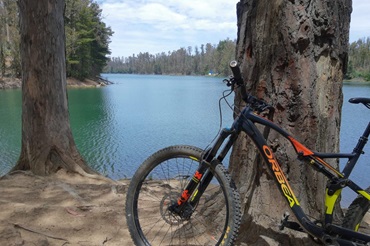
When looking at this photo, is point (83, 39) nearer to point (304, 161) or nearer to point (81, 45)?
point (81, 45)

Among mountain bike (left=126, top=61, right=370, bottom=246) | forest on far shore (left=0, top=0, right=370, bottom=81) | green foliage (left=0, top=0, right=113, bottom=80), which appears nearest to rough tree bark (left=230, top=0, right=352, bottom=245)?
mountain bike (left=126, top=61, right=370, bottom=246)

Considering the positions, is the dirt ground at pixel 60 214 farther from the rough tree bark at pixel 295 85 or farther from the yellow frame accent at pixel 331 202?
the yellow frame accent at pixel 331 202

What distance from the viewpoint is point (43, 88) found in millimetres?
4770

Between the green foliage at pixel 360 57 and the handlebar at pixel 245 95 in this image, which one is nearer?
the handlebar at pixel 245 95

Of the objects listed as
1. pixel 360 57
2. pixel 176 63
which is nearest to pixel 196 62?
pixel 176 63

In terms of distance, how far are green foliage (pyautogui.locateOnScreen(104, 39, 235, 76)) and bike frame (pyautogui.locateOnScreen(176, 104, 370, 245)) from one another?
9674cm

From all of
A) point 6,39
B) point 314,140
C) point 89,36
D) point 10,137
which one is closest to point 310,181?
point 314,140

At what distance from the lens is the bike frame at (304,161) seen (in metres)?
2.04

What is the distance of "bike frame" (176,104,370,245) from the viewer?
2039 millimetres

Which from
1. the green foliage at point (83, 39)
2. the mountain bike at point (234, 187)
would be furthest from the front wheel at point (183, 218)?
the green foliage at point (83, 39)

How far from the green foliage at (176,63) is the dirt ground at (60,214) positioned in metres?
95.2

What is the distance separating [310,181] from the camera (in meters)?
2.41

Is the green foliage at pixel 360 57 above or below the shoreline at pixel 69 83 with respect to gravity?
above

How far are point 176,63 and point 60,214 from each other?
132 meters
